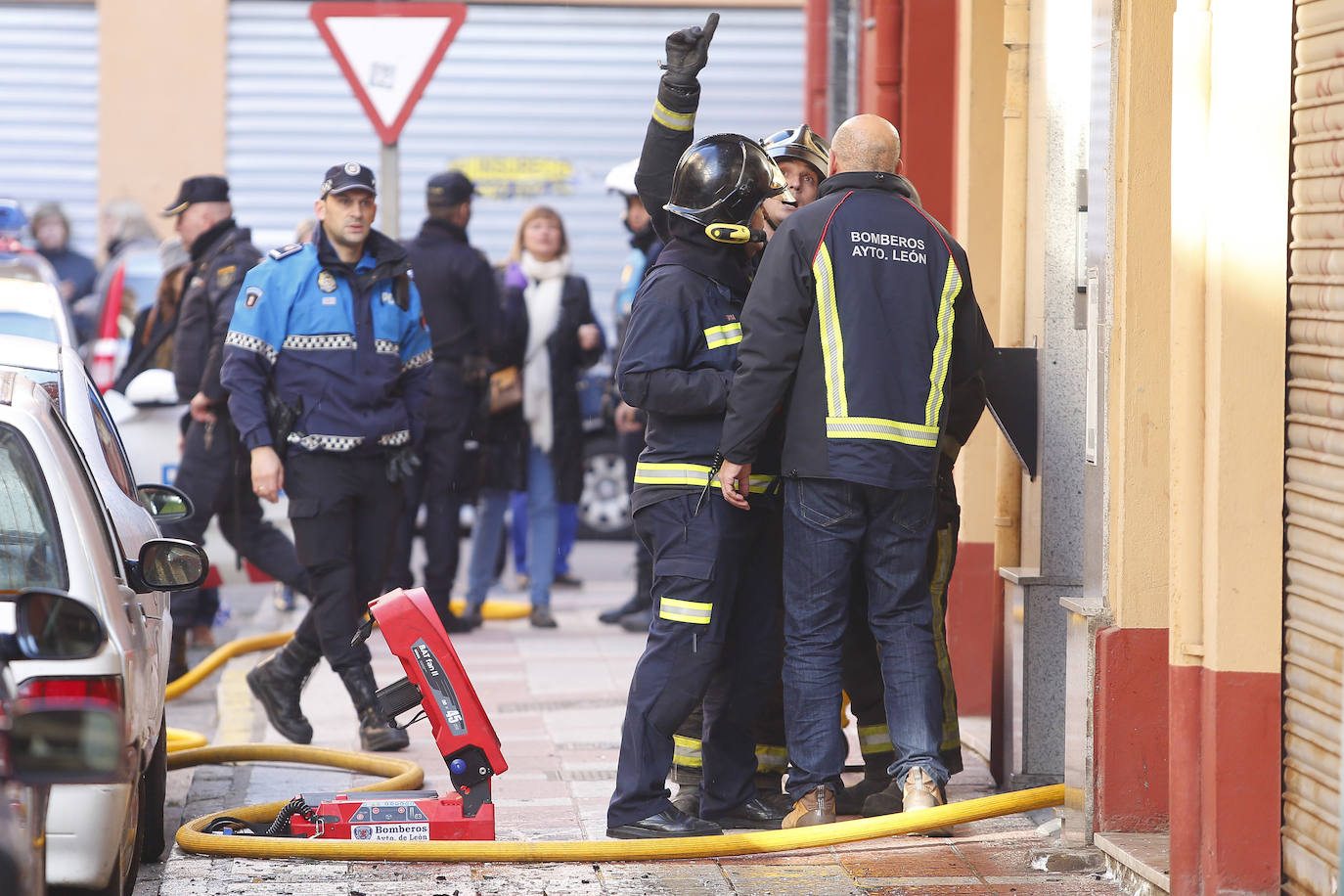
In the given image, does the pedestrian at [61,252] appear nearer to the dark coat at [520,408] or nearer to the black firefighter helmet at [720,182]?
the dark coat at [520,408]

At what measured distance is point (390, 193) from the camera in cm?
903

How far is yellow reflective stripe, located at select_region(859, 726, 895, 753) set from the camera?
236 inches

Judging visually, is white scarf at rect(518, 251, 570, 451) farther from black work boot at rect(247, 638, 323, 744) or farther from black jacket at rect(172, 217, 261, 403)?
black work boot at rect(247, 638, 323, 744)

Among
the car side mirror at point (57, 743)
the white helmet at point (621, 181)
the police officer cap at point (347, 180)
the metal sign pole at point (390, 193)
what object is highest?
the white helmet at point (621, 181)

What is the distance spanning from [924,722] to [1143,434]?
1.04 meters

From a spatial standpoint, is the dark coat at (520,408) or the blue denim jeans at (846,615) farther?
the dark coat at (520,408)

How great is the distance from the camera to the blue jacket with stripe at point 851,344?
17.7 feet

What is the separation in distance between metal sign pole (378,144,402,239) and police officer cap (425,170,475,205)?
83cm

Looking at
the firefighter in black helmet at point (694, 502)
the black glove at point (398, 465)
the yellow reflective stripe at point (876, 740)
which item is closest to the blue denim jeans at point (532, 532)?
the black glove at point (398, 465)

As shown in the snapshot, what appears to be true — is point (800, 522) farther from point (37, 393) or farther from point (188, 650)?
point (188, 650)

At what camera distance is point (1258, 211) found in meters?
4.58

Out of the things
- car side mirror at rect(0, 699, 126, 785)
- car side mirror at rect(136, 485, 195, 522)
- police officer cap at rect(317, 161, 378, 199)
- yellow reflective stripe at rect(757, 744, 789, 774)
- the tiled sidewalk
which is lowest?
the tiled sidewalk

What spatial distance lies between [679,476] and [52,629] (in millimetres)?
2265

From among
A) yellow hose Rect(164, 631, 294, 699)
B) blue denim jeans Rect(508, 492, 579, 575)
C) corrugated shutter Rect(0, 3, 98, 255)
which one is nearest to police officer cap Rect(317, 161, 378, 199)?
yellow hose Rect(164, 631, 294, 699)
